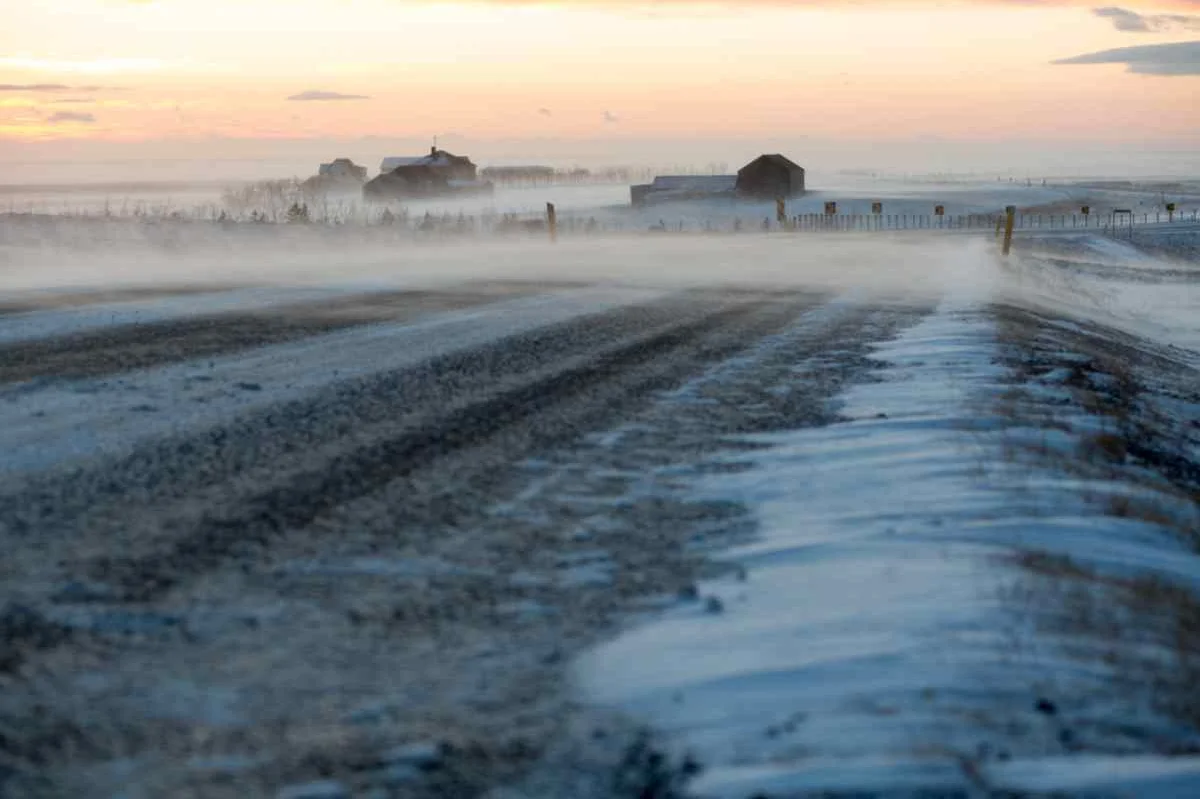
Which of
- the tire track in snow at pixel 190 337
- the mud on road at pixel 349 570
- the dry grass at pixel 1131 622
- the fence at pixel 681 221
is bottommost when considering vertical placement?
the dry grass at pixel 1131 622

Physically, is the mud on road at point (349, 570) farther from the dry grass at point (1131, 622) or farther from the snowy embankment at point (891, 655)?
the dry grass at point (1131, 622)

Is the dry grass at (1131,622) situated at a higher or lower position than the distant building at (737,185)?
lower

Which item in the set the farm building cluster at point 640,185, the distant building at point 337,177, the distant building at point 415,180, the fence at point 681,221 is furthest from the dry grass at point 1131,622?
the distant building at point 337,177

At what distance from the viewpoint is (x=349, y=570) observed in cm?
386

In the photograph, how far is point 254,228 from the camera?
27.0 meters

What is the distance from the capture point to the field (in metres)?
2.70

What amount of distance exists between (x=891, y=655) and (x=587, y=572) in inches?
41.8

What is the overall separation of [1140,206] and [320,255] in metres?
124

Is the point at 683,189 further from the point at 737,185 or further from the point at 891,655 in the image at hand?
the point at 891,655

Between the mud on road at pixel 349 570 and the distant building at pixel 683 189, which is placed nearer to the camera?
the mud on road at pixel 349 570

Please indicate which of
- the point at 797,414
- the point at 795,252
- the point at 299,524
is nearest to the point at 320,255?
the point at 795,252

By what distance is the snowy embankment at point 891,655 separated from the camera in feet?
8.64

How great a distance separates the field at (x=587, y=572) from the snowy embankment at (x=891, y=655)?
0.01 meters

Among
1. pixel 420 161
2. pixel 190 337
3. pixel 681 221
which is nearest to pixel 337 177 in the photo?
pixel 420 161
